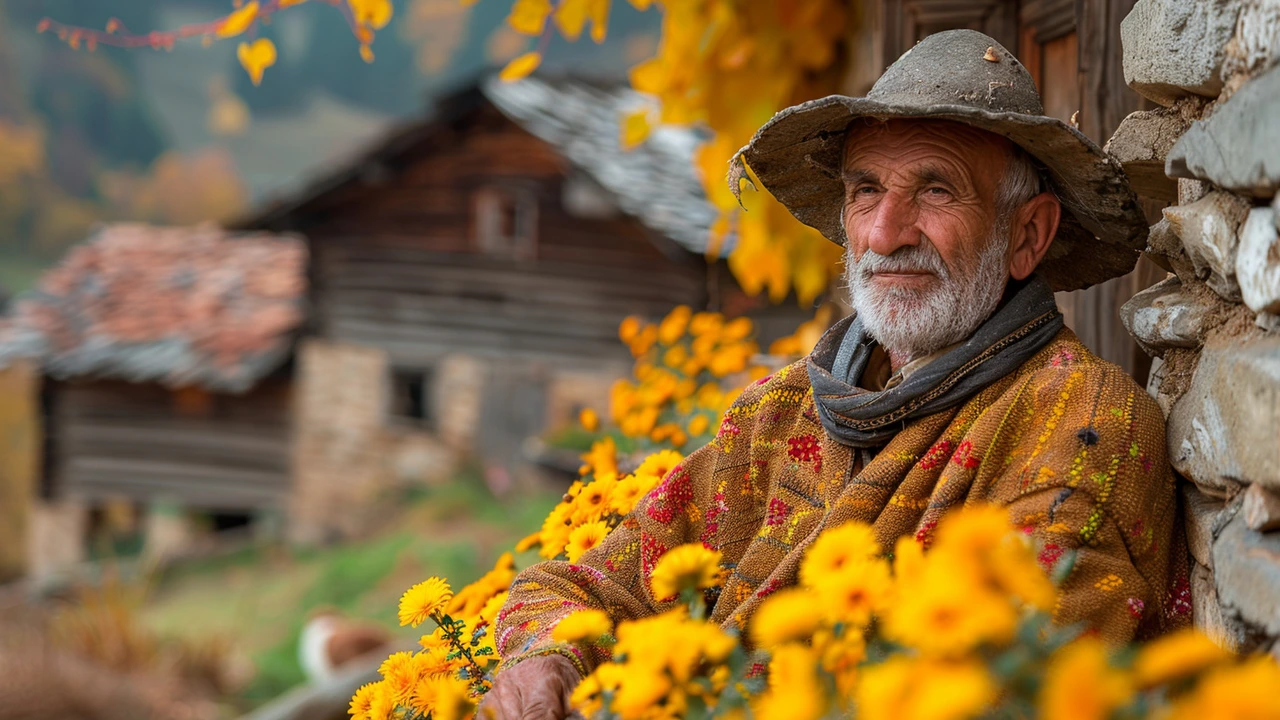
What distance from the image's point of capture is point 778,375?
2.24 meters

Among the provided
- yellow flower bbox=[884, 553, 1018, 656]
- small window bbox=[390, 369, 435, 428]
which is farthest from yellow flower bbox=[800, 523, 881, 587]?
small window bbox=[390, 369, 435, 428]

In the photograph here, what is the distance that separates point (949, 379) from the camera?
1.90 meters

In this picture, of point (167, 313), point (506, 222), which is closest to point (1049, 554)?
point (506, 222)

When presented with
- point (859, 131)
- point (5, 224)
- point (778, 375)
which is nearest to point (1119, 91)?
point (859, 131)

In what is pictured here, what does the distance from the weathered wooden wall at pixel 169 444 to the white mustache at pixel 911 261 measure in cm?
1242

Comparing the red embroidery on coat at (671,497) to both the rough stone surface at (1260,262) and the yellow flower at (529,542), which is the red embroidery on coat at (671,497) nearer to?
the yellow flower at (529,542)

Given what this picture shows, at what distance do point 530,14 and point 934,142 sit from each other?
67.5 inches

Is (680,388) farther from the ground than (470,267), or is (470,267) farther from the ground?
(680,388)

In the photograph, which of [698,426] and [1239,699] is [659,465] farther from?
[1239,699]

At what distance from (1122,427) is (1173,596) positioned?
258 millimetres

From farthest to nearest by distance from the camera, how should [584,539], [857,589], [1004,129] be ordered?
[584,539] → [1004,129] → [857,589]

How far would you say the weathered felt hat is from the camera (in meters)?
1.90

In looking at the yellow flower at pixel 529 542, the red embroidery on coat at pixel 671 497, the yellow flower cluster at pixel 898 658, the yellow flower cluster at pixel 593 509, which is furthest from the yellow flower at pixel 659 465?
the yellow flower cluster at pixel 898 658

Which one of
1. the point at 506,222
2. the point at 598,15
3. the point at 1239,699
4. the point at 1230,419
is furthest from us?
the point at 506,222
